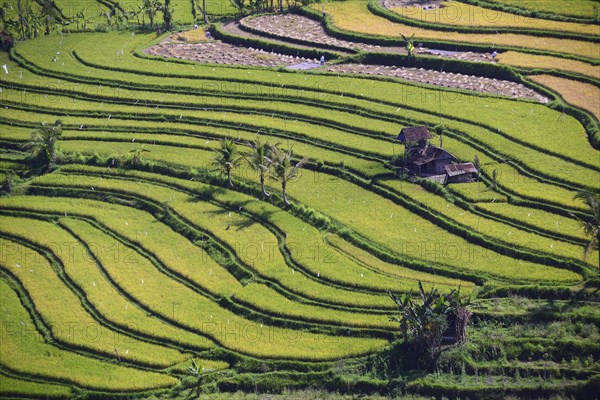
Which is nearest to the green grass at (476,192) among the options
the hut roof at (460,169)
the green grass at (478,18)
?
the hut roof at (460,169)

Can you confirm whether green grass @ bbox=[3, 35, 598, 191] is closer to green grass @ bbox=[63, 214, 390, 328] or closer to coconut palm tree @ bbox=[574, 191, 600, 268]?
coconut palm tree @ bbox=[574, 191, 600, 268]

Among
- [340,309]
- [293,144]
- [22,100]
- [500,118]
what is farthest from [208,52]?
[340,309]

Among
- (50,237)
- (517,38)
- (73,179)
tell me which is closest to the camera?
(50,237)

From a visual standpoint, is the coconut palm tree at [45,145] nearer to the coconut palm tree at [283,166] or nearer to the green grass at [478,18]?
the coconut palm tree at [283,166]

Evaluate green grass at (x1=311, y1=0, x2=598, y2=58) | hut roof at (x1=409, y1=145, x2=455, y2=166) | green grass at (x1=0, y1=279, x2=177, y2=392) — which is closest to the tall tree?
green grass at (x1=0, y1=279, x2=177, y2=392)

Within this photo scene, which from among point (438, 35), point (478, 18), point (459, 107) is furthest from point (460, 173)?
point (478, 18)

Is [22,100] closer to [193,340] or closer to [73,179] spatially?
[73,179]
